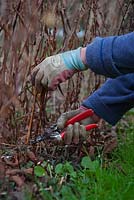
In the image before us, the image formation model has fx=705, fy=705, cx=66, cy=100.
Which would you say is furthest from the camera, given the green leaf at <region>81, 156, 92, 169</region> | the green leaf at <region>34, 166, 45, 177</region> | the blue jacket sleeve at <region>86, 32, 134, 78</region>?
the green leaf at <region>81, 156, 92, 169</region>

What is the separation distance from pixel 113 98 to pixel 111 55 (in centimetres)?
61

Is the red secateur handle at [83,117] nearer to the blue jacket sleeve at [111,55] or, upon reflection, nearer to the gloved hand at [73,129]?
the gloved hand at [73,129]

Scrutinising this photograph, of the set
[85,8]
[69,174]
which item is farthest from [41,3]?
[69,174]

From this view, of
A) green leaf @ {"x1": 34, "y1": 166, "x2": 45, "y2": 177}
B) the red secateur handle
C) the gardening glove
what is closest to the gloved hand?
the red secateur handle

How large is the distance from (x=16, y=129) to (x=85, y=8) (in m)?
0.74

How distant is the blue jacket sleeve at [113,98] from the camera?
343 centimetres

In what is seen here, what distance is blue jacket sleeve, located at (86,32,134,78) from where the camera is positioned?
9.39 feet

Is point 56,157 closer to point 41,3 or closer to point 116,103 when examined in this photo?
point 116,103

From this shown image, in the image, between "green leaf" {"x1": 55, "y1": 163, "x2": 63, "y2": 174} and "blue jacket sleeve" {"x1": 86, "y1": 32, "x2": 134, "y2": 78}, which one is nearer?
"blue jacket sleeve" {"x1": 86, "y1": 32, "x2": 134, "y2": 78}

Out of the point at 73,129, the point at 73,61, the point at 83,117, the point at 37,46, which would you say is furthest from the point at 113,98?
the point at 73,61

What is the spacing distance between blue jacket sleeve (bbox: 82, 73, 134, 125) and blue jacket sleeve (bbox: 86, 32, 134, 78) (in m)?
0.54

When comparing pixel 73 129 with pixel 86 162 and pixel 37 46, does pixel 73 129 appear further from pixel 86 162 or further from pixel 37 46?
pixel 37 46

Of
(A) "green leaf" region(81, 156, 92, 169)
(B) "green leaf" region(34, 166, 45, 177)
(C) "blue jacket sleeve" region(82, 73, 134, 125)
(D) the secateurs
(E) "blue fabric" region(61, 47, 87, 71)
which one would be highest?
(E) "blue fabric" region(61, 47, 87, 71)

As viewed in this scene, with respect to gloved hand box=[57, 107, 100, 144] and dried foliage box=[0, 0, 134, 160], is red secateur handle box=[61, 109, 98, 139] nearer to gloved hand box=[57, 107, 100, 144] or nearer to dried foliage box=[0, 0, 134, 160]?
gloved hand box=[57, 107, 100, 144]
